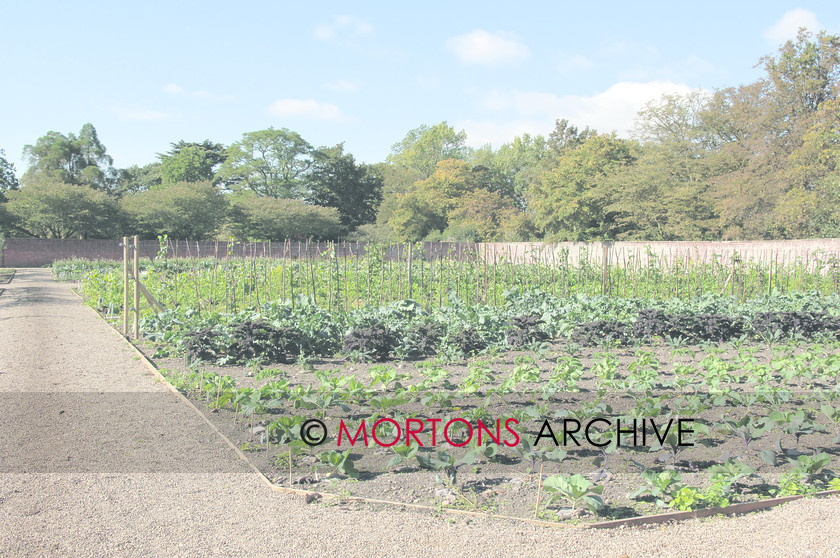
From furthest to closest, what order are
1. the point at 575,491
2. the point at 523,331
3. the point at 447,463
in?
the point at 523,331
the point at 447,463
the point at 575,491

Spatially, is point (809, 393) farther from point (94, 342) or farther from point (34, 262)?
point (34, 262)

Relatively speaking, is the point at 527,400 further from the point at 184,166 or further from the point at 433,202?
the point at 184,166

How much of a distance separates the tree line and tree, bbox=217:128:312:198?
0.37 ft

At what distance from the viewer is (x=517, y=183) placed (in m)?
53.5

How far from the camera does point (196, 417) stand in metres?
4.66

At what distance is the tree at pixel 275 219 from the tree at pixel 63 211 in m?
7.63

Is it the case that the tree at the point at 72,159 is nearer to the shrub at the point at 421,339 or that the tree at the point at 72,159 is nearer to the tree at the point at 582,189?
the tree at the point at 582,189

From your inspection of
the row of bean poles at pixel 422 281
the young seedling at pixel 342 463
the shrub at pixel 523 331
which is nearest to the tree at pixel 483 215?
the row of bean poles at pixel 422 281

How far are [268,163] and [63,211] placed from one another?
18.3m

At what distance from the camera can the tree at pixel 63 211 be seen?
37.0 m

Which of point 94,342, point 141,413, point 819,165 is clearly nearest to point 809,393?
point 141,413

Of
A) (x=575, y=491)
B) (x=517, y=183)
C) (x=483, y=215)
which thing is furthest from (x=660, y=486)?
(x=517, y=183)

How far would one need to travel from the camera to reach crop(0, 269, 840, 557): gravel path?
2.65 meters

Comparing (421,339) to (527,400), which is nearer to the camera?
(527,400)
